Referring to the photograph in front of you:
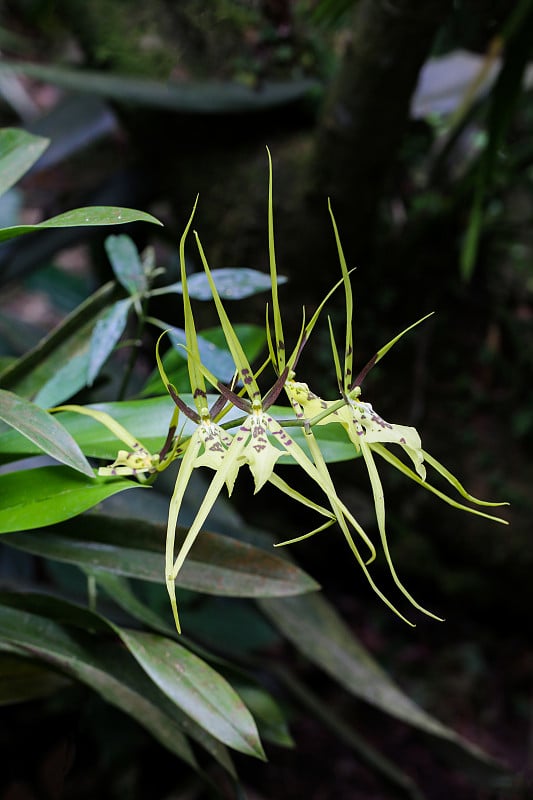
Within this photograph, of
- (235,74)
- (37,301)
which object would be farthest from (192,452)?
(37,301)

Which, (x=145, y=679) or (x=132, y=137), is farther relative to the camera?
(x=132, y=137)

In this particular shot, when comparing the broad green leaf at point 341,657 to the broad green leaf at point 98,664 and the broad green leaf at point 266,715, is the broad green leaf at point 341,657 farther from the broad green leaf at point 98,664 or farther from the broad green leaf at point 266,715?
the broad green leaf at point 98,664

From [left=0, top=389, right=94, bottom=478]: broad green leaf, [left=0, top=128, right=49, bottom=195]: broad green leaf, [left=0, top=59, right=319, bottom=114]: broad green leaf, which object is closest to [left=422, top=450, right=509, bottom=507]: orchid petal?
[left=0, top=389, right=94, bottom=478]: broad green leaf

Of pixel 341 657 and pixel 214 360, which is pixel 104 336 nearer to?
pixel 214 360

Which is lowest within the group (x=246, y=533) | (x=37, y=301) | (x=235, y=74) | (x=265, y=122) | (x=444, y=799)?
(x=444, y=799)

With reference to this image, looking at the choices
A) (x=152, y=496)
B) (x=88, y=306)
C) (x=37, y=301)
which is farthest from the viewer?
(x=37, y=301)

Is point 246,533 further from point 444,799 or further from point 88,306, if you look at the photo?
point 444,799

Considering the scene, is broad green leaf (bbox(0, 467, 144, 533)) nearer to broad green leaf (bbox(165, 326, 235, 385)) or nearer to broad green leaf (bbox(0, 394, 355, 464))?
broad green leaf (bbox(0, 394, 355, 464))
